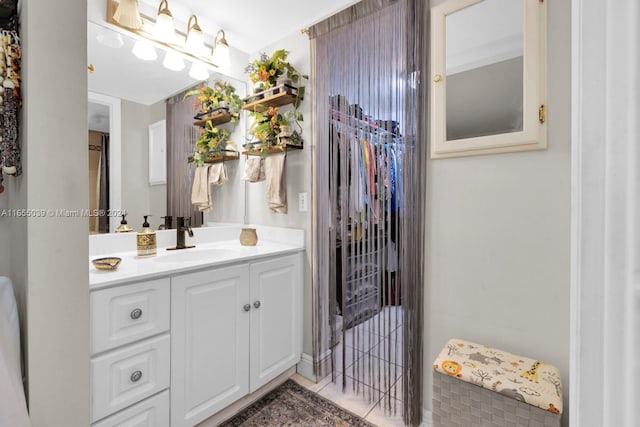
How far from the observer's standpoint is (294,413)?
1.67 meters

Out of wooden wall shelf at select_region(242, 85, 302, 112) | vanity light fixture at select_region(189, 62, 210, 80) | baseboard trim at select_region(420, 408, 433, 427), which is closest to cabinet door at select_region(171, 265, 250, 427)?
baseboard trim at select_region(420, 408, 433, 427)

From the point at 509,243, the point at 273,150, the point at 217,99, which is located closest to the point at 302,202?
the point at 273,150

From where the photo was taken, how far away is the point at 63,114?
39.3 inches

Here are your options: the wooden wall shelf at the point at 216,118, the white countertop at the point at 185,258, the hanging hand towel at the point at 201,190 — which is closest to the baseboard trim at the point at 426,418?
the white countertop at the point at 185,258

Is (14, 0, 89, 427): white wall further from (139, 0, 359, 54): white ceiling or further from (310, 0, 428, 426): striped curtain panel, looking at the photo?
(310, 0, 428, 426): striped curtain panel

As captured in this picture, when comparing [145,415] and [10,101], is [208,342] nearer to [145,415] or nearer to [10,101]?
[145,415]

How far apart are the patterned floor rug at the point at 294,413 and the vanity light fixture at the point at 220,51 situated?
7.34 feet

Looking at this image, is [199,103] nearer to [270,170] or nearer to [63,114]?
[270,170]

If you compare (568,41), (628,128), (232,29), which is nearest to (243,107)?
(232,29)

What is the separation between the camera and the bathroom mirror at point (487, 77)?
1.23 meters

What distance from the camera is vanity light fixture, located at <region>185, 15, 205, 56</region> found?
1.93 metres

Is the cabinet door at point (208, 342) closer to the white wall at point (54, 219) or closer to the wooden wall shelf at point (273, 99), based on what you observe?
the white wall at point (54, 219)

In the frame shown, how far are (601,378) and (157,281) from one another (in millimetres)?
1391

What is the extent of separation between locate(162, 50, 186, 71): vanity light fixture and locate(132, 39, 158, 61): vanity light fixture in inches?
2.5
